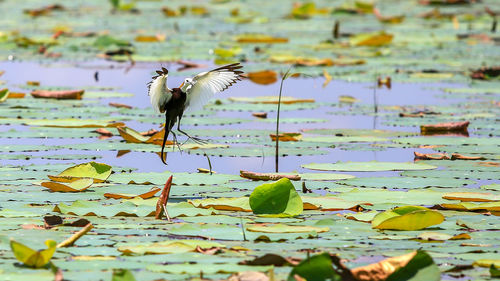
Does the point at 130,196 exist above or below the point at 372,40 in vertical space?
below

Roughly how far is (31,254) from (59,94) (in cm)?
391

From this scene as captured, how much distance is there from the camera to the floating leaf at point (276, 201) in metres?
3.26

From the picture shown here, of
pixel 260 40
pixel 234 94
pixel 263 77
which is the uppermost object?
pixel 260 40

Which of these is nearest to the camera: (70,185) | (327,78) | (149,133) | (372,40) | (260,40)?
(70,185)

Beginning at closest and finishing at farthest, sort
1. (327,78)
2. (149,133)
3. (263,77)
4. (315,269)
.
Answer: (315,269) < (149,133) < (327,78) < (263,77)

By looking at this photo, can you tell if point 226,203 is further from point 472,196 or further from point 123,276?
point 123,276

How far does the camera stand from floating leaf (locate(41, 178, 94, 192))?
3.57 m

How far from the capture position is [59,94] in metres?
6.31

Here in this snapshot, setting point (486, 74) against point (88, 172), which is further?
point (486, 74)

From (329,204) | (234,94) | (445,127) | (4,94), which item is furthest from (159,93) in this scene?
(234,94)

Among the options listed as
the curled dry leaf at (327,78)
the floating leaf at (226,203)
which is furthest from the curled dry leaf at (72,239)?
the curled dry leaf at (327,78)

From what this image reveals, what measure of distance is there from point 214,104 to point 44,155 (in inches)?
81.0

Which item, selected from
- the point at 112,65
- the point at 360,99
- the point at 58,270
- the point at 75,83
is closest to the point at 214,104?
the point at 360,99

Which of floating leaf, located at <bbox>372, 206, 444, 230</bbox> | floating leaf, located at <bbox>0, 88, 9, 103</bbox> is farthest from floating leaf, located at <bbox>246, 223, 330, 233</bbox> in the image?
floating leaf, located at <bbox>0, 88, 9, 103</bbox>
